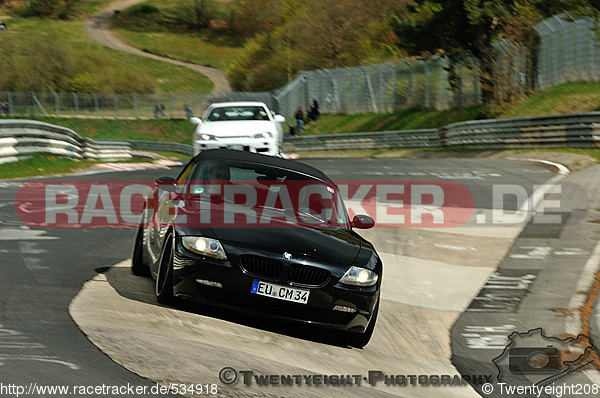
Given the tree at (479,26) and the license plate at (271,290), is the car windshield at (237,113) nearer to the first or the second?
the license plate at (271,290)

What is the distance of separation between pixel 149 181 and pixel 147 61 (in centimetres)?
9249

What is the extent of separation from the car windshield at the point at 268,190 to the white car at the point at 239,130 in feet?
34.2

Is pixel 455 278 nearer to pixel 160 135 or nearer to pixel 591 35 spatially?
pixel 591 35

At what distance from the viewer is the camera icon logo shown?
256 inches

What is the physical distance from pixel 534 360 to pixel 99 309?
3.41m

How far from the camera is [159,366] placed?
548 cm

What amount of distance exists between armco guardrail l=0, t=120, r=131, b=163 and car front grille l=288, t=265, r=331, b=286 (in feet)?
54.1

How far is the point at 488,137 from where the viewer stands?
3194 cm

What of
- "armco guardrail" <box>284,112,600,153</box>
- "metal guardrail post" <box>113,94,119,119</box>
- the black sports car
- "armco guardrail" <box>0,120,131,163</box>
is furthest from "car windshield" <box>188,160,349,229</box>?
"metal guardrail post" <box>113,94,119,119</box>

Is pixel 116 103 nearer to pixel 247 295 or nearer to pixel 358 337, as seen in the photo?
pixel 358 337

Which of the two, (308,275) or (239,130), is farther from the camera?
(239,130)

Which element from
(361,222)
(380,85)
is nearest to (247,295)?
(361,222)

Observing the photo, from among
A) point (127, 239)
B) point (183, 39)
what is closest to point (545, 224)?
point (127, 239)

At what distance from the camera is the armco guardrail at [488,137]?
26.8 metres
